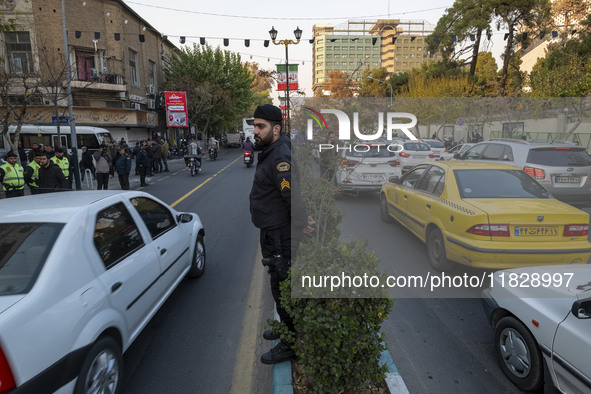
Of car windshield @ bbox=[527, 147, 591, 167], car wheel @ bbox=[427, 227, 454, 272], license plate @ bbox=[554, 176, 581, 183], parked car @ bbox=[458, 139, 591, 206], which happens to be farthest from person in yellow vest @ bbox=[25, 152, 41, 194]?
license plate @ bbox=[554, 176, 581, 183]

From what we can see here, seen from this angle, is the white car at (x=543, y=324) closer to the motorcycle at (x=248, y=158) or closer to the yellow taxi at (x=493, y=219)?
the yellow taxi at (x=493, y=219)

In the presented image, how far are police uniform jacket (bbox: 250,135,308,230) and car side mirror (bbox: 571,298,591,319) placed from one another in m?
1.74

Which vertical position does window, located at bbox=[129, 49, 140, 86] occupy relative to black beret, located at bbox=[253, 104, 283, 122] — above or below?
above

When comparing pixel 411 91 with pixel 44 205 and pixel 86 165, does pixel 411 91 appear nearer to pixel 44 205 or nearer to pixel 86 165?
pixel 44 205

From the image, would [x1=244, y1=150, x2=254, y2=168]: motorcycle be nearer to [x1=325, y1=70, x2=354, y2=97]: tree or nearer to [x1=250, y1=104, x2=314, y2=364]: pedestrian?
[x1=325, y1=70, x2=354, y2=97]: tree

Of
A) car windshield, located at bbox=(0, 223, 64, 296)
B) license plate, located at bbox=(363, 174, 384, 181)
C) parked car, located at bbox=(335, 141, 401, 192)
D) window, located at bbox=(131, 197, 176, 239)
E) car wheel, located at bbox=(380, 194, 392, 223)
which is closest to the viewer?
car windshield, located at bbox=(0, 223, 64, 296)

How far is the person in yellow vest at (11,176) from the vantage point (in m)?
7.84

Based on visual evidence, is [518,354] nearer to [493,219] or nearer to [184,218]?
[493,219]

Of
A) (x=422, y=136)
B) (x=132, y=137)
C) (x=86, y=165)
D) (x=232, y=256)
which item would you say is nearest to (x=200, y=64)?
(x=132, y=137)

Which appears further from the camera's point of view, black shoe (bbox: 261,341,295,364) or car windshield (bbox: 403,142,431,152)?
car windshield (bbox: 403,142,431,152)

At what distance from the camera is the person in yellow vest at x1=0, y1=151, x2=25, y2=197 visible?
7.84m

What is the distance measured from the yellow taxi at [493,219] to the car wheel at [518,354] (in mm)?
597

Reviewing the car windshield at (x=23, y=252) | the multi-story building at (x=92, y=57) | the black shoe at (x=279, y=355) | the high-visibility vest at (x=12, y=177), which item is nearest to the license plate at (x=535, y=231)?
the black shoe at (x=279, y=355)

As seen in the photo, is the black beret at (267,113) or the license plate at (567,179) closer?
the black beret at (267,113)
